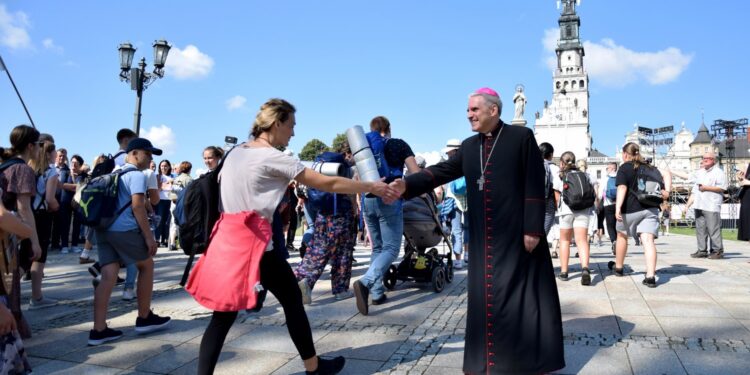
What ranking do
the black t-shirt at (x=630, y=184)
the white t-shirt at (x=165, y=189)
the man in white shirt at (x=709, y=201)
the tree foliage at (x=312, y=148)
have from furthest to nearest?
the tree foliage at (x=312, y=148) → the white t-shirt at (x=165, y=189) → the man in white shirt at (x=709, y=201) → the black t-shirt at (x=630, y=184)

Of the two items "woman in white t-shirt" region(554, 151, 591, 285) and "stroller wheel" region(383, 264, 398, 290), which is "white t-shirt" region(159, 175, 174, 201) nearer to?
"stroller wheel" region(383, 264, 398, 290)

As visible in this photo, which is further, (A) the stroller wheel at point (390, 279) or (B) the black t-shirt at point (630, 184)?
(B) the black t-shirt at point (630, 184)

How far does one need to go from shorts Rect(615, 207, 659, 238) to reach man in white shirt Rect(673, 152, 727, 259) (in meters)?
4.06

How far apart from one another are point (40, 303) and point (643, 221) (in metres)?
7.37

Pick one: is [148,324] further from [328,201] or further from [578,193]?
[578,193]

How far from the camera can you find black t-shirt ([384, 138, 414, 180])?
18.3 feet

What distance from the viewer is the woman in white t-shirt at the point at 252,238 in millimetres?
3016

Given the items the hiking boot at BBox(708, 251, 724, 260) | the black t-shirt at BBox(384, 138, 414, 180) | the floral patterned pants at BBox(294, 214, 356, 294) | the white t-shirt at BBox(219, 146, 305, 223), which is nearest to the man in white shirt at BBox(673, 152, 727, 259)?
the hiking boot at BBox(708, 251, 724, 260)

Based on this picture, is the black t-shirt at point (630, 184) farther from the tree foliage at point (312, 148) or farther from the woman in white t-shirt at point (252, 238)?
the tree foliage at point (312, 148)

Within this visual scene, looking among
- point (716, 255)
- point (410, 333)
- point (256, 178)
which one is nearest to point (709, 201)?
point (716, 255)

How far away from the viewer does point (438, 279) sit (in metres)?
6.55

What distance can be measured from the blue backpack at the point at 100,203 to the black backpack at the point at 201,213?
5.19 feet

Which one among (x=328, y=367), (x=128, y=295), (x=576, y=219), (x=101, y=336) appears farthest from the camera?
(x=576, y=219)

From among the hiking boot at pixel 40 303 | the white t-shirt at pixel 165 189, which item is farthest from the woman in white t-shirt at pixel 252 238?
the white t-shirt at pixel 165 189
